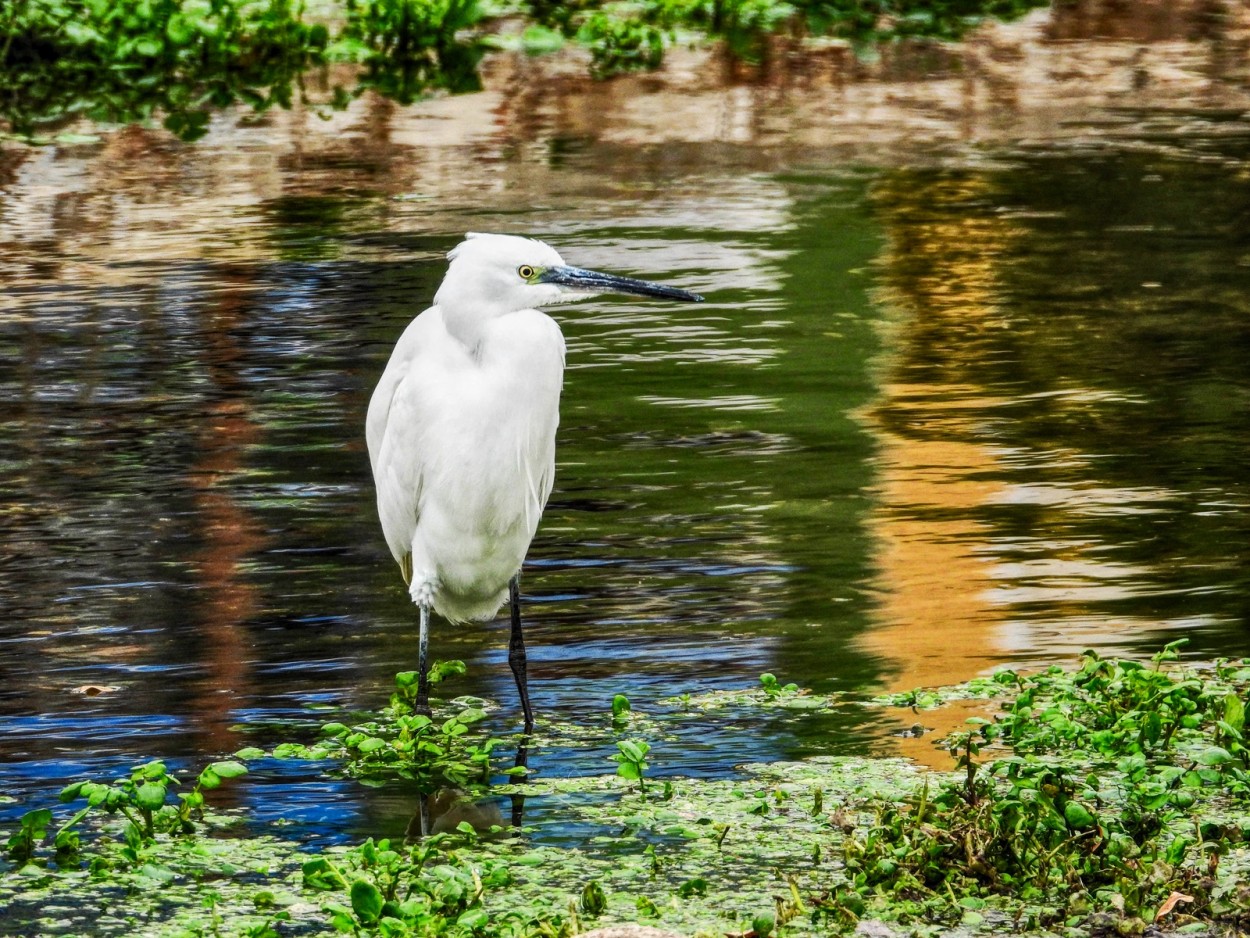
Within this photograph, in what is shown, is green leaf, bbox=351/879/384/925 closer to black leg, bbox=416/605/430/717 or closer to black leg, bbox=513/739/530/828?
black leg, bbox=513/739/530/828

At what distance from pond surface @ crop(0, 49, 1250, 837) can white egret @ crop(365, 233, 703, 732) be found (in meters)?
0.41

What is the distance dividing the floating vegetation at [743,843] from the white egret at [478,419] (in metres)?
0.48

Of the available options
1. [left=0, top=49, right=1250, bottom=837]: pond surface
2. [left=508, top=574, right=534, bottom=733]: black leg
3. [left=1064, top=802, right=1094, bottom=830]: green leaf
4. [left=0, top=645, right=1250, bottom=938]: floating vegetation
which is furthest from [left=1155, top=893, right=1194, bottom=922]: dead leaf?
[left=508, top=574, right=534, bottom=733]: black leg

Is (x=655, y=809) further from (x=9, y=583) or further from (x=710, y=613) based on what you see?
(x=9, y=583)

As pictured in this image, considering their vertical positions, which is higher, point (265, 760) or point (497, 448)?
point (497, 448)

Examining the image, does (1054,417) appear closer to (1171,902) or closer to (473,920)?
(1171,902)

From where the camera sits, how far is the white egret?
5348 mm

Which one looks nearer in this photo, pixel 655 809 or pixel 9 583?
pixel 655 809

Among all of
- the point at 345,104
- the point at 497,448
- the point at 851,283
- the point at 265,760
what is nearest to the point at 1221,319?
the point at 851,283

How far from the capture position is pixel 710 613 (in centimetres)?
641

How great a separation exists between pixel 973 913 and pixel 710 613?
2277 mm

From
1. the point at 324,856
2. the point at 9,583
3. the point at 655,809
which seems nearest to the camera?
the point at 324,856

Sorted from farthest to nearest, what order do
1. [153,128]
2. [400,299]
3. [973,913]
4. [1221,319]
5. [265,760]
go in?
[153,128] → [400,299] → [1221,319] → [265,760] → [973,913]

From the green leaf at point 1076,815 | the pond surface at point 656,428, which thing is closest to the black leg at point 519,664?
the pond surface at point 656,428
